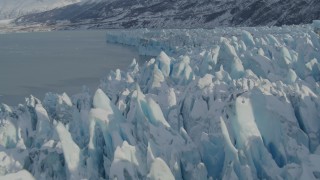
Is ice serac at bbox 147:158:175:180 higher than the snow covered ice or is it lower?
higher

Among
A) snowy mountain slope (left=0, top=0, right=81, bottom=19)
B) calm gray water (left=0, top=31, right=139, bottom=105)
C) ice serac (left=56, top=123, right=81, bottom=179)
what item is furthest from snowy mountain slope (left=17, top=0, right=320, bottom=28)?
snowy mountain slope (left=0, top=0, right=81, bottom=19)

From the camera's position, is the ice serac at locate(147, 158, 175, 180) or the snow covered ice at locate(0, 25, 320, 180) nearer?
the ice serac at locate(147, 158, 175, 180)

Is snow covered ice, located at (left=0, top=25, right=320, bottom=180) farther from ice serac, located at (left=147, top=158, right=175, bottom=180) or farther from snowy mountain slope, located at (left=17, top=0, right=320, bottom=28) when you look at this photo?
snowy mountain slope, located at (left=17, top=0, right=320, bottom=28)

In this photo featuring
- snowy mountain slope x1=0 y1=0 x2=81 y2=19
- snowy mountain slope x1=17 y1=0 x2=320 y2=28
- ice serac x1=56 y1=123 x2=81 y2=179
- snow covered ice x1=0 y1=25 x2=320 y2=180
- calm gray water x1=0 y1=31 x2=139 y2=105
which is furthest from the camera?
snowy mountain slope x1=0 y1=0 x2=81 y2=19

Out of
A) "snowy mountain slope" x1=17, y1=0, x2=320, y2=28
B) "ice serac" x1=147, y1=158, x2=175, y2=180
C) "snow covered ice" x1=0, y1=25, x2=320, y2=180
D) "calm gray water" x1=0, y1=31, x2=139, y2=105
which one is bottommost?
"snowy mountain slope" x1=17, y1=0, x2=320, y2=28

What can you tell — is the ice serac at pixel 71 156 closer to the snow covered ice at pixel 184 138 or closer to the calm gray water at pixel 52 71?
the snow covered ice at pixel 184 138

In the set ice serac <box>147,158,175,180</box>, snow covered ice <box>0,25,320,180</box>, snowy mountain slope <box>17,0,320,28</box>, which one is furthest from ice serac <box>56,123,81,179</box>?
snowy mountain slope <box>17,0,320,28</box>

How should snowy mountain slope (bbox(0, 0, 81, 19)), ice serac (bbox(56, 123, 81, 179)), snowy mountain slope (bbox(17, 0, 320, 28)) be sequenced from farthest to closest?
1. snowy mountain slope (bbox(0, 0, 81, 19))
2. snowy mountain slope (bbox(17, 0, 320, 28))
3. ice serac (bbox(56, 123, 81, 179))

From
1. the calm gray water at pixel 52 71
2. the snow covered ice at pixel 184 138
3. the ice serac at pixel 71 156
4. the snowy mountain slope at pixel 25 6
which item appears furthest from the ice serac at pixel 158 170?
the snowy mountain slope at pixel 25 6

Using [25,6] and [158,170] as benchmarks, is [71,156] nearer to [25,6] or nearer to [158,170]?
[158,170]
